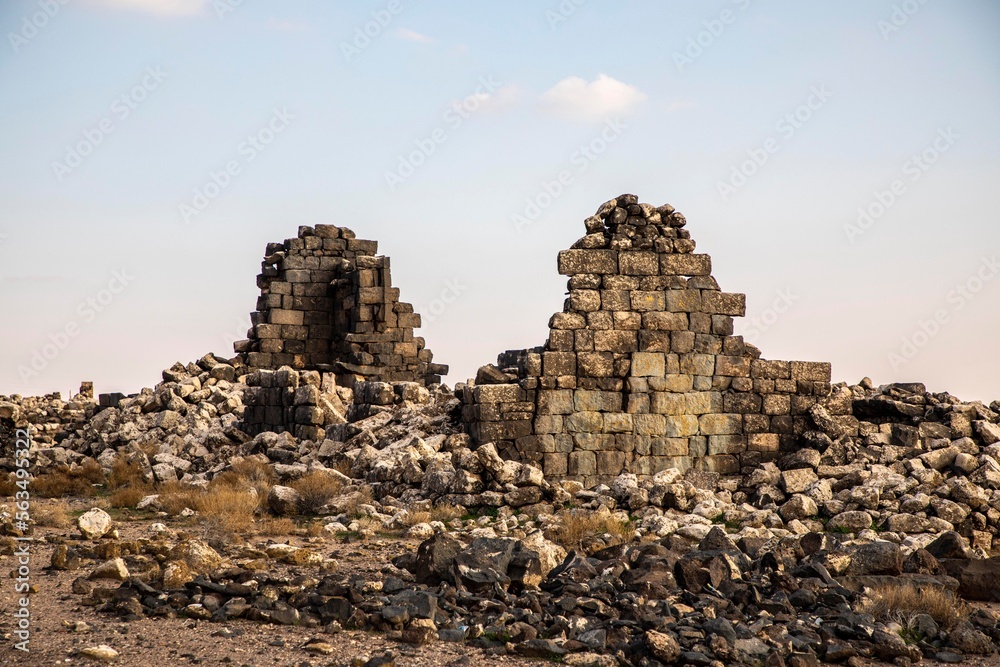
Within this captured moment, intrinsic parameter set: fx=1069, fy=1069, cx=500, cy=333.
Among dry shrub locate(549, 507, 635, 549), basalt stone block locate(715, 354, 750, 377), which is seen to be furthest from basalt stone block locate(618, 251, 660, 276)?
dry shrub locate(549, 507, 635, 549)

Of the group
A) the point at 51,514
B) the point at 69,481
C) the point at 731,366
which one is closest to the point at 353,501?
the point at 51,514

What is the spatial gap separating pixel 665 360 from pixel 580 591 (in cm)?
632

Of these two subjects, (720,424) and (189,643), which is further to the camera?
(720,424)

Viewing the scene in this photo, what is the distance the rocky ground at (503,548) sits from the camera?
7.53 m

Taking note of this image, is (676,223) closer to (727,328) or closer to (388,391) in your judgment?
(727,328)

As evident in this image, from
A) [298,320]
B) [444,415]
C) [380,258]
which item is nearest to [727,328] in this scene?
[444,415]

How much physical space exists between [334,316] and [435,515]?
1077 centimetres

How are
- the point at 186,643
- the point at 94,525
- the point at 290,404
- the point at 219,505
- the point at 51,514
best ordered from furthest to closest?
the point at 290,404 → the point at 219,505 → the point at 51,514 → the point at 94,525 → the point at 186,643

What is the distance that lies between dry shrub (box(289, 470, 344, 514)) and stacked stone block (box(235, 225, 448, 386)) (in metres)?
6.43

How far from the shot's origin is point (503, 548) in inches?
358

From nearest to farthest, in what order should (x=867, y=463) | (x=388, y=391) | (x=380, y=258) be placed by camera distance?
(x=867, y=463), (x=388, y=391), (x=380, y=258)

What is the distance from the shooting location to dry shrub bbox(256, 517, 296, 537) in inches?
456

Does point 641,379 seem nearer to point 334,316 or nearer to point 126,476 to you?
point 126,476

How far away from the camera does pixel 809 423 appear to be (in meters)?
14.6
